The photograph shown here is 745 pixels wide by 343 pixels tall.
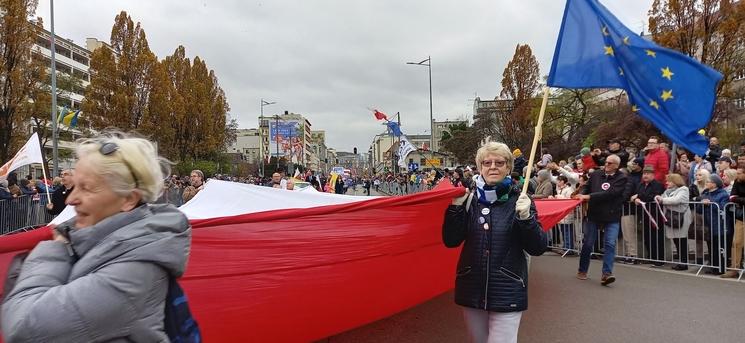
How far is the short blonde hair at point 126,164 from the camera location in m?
1.63

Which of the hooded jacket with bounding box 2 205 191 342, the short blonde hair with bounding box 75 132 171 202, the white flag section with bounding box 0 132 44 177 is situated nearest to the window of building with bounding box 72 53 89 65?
the white flag section with bounding box 0 132 44 177

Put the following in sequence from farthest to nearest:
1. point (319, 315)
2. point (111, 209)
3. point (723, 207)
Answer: point (723, 207) < point (319, 315) < point (111, 209)

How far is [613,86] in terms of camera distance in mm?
4758

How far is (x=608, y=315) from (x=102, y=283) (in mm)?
5712

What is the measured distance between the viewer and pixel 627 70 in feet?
15.5

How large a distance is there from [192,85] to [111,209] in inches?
1964

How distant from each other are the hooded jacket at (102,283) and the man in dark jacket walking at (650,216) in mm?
8823

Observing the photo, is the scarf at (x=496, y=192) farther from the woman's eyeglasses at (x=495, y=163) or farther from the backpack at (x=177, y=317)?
the backpack at (x=177, y=317)

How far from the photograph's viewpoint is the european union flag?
4.64 m

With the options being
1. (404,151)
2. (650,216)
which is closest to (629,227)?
(650,216)

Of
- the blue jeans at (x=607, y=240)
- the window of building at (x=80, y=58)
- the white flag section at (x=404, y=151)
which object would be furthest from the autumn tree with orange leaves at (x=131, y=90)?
the window of building at (x=80, y=58)

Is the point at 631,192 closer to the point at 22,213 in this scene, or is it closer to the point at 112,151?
the point at 112,151

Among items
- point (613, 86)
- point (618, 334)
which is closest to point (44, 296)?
point (613, 86)

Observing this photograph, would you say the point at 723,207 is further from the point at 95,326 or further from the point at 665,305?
the point at 95,326
